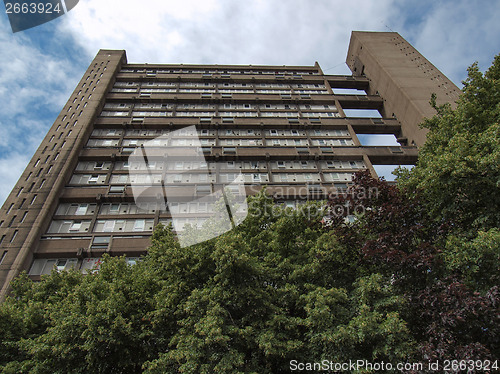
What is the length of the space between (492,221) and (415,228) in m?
2.81

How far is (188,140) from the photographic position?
113 ft

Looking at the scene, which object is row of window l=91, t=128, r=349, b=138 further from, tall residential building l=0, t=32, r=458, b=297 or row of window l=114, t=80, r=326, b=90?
row of window l=114, t=80, r=326, b=90

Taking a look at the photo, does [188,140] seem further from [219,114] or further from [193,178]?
[219,114]

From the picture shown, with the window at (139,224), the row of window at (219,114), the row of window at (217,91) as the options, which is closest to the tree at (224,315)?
the window at (139,224)

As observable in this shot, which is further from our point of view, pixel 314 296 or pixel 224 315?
pixel 224 315

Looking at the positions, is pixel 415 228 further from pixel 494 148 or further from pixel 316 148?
pixel 316 148

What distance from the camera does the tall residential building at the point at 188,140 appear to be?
25.3 metres

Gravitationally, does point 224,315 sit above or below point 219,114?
below

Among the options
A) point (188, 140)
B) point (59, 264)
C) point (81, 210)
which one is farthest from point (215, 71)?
point (59, 264)

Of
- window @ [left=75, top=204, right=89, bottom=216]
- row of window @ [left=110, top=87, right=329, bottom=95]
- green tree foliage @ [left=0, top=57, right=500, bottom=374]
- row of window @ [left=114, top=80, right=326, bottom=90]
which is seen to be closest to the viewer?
green tree foliage @ [left=0, top=57, right=500, bottom=374]

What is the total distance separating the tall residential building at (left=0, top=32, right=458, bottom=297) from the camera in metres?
25.3

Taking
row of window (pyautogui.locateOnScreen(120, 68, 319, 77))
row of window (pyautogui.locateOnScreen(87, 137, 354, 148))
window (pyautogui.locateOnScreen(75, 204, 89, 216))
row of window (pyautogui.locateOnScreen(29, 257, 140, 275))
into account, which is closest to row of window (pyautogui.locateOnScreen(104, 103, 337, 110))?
row of window (pyautogui.locateOnScreen(87, 137, 354, 148))

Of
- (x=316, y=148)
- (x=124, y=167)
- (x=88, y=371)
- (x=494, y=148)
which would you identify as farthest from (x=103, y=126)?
(x=494, y=148)

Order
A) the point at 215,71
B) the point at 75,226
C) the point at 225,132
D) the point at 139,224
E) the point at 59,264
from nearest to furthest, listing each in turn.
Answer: the point at 59,264
the point at 75,226
the point at 139,224
the point at 225,132
the point at 215,71
